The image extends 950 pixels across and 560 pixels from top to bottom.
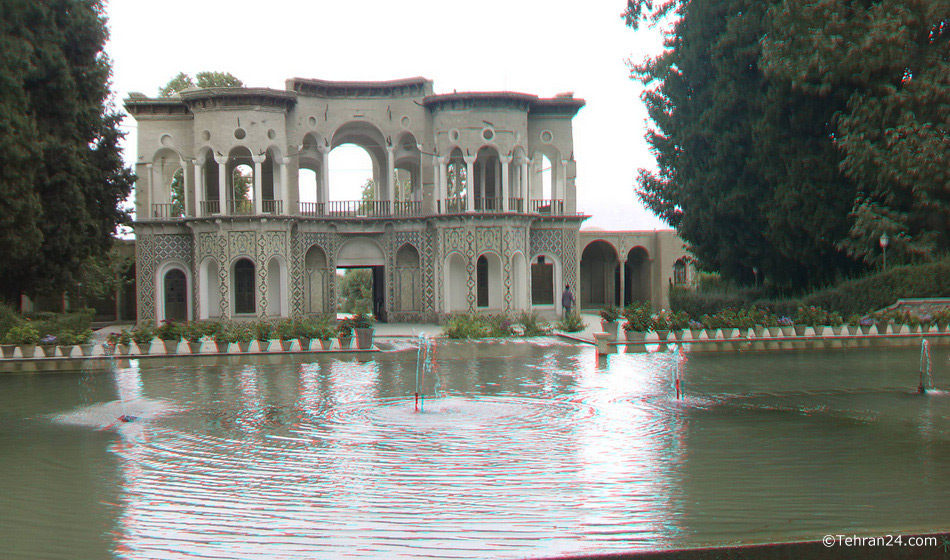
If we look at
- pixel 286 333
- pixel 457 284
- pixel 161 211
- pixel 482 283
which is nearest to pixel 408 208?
pixel 457 284

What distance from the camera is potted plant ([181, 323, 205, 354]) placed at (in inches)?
672

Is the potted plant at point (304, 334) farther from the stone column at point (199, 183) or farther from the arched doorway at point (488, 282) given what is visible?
the stone column at point (199, 183)

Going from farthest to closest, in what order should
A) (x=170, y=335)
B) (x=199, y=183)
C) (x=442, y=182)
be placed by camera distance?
1. (x=442, y=182)
2. (x=199, y=183)
3. (x=170, y=335)

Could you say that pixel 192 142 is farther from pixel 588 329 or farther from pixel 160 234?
pixel 588 329

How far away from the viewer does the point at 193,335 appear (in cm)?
1738

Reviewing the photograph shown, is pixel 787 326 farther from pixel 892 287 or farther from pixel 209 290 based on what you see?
pixel 209 290

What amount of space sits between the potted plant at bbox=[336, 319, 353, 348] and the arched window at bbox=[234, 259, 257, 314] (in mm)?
13712

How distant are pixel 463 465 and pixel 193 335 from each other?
1168cm

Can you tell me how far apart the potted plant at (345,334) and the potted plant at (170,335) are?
333 centimetres

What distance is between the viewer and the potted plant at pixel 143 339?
55.6 ft

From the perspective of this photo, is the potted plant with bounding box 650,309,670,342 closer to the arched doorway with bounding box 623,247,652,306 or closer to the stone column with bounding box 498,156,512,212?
the stone column with bounding box 498,156,512,212

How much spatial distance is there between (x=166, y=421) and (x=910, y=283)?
706 inches

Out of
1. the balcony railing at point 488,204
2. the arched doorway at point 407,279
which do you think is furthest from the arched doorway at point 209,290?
the balcony railing at point 488,204

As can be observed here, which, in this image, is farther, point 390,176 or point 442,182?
point 390,176
